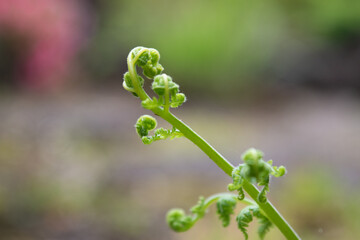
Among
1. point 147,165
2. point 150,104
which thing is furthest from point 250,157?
point 147,165

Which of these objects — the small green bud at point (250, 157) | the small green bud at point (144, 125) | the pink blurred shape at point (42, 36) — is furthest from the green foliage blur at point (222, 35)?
the small green bud at point (250, 157)

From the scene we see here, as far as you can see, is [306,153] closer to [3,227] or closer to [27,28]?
[3,227]

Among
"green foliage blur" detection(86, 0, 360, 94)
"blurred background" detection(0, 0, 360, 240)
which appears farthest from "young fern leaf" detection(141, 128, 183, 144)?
"green foliage blur" detection(86, 0, 360, 94)

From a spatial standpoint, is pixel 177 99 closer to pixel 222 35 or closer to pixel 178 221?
pixel 178 221

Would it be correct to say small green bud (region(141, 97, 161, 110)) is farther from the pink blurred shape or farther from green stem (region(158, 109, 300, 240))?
the pink blurred shape

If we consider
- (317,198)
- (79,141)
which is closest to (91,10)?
(79,141)
